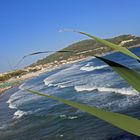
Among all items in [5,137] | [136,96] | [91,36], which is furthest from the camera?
[136,96]

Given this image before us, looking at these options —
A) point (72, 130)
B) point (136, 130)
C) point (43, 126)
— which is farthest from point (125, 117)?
point (43, 126)

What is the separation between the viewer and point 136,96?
2117cm

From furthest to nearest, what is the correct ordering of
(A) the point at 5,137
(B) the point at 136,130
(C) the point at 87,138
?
(A) the point at 5,137
(C) the point at 87,138
(B) the point at 136,130

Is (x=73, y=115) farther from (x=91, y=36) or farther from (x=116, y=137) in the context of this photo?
(x=91, y=36)

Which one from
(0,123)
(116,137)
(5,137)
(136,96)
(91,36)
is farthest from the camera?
(0,123)

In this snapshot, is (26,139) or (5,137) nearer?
(26,139)

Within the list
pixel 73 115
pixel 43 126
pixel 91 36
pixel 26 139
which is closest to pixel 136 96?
pixel 73 115

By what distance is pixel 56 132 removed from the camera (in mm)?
16438

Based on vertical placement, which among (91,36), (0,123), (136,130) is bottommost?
(0,123)

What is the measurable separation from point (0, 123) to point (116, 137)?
12178 mm

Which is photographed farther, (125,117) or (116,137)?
(116,137)

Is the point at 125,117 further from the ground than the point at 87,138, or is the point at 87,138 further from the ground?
the point at 125,117

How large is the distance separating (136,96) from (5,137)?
7.60m

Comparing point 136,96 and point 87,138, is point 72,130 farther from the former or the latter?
point 136,96
